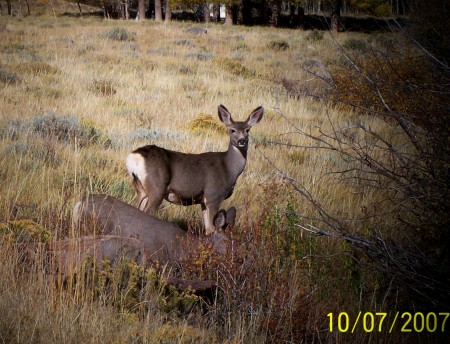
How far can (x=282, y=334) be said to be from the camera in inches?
156

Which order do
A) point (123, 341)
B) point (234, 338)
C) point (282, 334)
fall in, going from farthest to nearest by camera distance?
point (282, 334), point (234, 338), point (123, 341)

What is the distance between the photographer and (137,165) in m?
6.60

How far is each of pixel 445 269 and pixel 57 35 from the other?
26682 millimetres

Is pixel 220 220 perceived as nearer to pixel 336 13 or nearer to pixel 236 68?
pixel 336 13

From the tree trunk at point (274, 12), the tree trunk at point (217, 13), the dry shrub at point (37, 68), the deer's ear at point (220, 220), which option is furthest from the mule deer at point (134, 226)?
the tree trunk at point (217, 13)

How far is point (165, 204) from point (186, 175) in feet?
2.23

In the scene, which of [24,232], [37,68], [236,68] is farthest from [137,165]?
[236,68]

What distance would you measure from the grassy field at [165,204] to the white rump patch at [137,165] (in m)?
0.64

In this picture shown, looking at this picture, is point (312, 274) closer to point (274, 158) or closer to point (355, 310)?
point (355, 310)

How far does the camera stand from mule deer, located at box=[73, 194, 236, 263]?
537 centimetres

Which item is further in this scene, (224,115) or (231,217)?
(224,115)

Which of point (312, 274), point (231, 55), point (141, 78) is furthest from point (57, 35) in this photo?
point (312, 274)

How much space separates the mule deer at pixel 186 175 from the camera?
259 inches
